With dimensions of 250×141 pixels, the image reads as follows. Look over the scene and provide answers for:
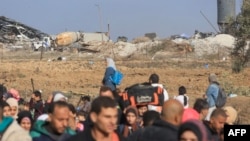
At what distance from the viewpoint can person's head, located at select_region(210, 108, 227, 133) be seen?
9672 millimetres

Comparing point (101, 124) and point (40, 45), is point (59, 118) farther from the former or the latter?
point (40, 45)

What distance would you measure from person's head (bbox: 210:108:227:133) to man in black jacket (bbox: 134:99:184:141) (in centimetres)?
→ 170

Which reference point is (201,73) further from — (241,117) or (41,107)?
(41,107)

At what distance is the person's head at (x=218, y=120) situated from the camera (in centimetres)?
967

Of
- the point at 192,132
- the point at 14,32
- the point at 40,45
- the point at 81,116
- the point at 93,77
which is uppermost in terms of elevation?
the point at 14,32

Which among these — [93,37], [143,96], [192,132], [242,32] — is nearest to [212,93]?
[143,96]

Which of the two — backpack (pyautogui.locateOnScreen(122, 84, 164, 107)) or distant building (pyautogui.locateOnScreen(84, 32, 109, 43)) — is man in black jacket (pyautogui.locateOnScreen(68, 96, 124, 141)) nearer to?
backpack (pyautogui.locateOnScreen(122, 84, 164, 107))

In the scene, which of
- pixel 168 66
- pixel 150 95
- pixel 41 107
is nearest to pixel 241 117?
pixel 41 107

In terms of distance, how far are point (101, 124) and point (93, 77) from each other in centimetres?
3121

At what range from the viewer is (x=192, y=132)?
6.93 meters

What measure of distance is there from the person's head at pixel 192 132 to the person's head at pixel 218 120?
106 inches

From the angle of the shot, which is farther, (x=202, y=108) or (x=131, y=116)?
(x=202, y=108)

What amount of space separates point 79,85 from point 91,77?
4212 millimetres

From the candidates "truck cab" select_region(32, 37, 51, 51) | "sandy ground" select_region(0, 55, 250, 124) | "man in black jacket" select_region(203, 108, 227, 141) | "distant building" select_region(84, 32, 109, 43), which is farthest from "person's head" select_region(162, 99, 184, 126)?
"distant building" select_region(84, 32, 109, 43)
